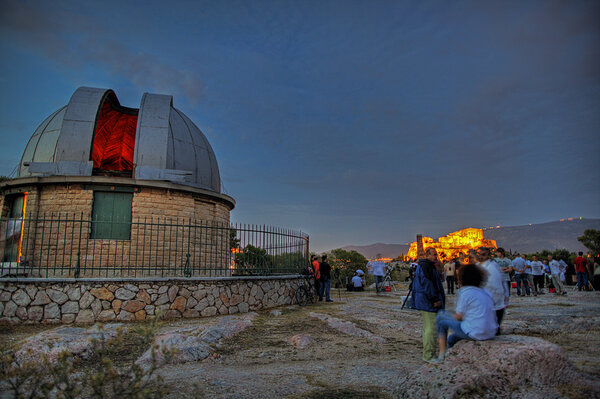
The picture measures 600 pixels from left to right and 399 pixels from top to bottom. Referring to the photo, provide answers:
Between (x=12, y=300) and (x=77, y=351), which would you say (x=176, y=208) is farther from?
(x=77, y=351)

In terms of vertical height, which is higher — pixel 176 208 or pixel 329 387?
pixel 176 208

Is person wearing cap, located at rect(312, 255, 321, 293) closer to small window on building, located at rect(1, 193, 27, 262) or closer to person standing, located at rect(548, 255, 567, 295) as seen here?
small window on building, located at rect(1, 193, 27, 262)

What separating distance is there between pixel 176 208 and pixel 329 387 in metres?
9.39

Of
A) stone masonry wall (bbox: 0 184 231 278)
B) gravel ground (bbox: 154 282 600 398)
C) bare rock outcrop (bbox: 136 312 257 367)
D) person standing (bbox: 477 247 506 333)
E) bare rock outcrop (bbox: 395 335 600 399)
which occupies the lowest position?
gravel ground (bbox: 154 282 600 398)

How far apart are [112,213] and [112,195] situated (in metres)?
0.56

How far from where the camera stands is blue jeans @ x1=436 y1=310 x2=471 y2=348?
3924mm

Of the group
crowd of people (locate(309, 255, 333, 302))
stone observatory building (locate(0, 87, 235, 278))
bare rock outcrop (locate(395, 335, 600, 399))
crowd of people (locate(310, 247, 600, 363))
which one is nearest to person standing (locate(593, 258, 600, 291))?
crowd of people (locate(310, 247, 600, 363))

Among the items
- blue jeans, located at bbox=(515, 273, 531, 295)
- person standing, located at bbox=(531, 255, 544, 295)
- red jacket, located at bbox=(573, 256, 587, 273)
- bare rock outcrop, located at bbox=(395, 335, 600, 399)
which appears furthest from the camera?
red jacket, located at bbox=(573, 256, 587, 273)

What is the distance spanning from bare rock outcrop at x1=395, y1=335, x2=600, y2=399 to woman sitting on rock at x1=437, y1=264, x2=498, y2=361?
0.16m

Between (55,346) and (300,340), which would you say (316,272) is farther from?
(55,346)

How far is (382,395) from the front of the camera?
3.94m

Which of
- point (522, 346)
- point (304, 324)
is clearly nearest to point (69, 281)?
point (304, 324)

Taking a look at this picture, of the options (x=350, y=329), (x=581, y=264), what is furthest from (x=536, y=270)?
(x=350, y=329)

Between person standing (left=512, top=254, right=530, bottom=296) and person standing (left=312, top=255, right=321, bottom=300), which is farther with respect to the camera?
person standing (left=512, top=254, right=530, bottom=296)
